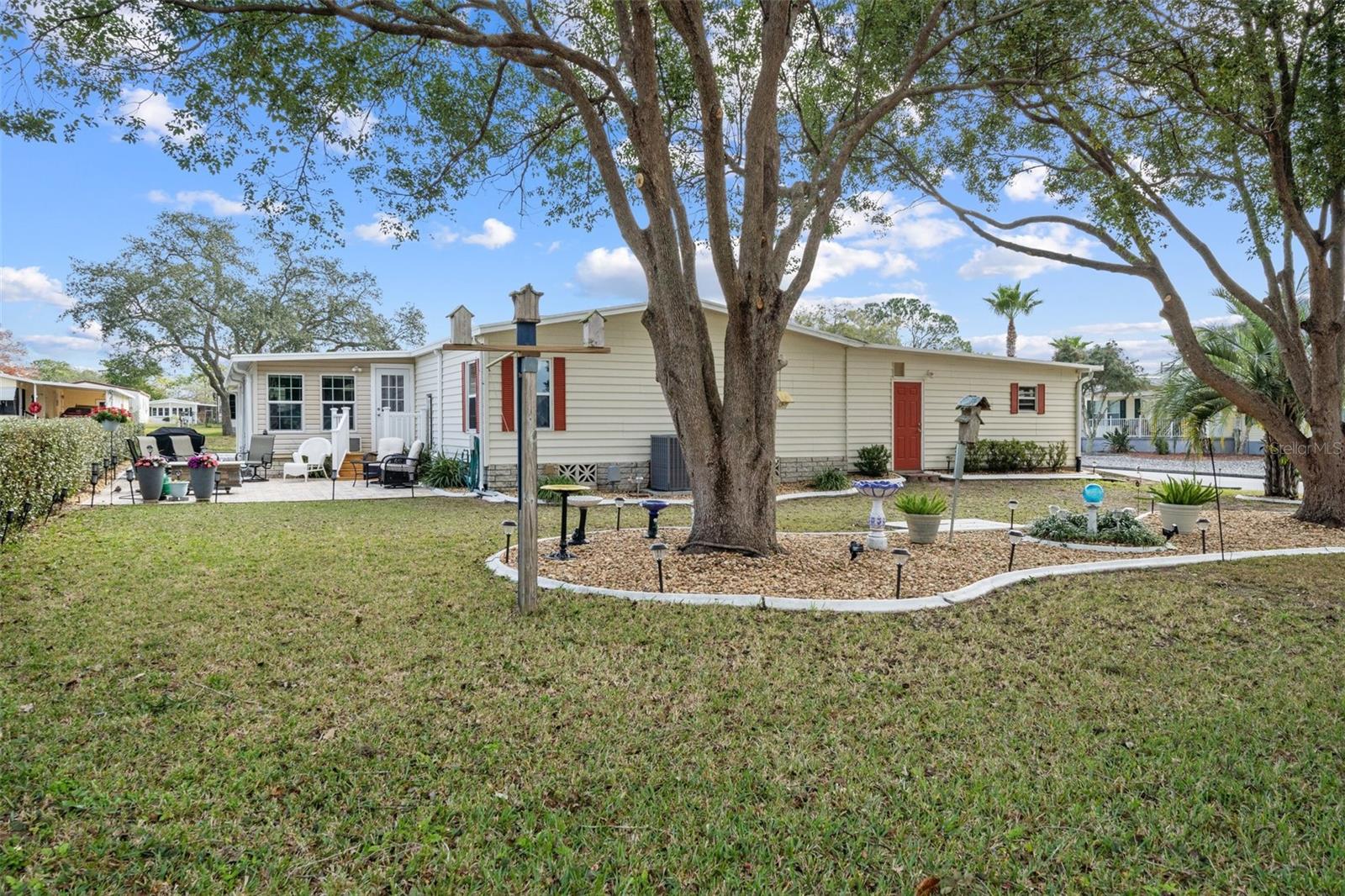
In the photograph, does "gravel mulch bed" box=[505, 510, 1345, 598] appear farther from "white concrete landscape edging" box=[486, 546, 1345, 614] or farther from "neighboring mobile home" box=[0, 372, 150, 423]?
"neighboring mobile home" box=[0, 372, 150, 423]

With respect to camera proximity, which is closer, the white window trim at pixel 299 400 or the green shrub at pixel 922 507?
the green shrub at pixel 922 507

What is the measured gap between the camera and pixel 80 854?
2285mm

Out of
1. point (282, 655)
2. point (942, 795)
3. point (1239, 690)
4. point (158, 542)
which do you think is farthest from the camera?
point (158, 542)

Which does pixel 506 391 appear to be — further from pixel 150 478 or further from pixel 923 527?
pixel 923 527

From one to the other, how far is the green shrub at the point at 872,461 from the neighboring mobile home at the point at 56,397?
20209 millimetres

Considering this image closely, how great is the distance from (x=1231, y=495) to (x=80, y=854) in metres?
15.8

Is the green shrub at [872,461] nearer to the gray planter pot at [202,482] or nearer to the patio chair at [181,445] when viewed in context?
the gray planter pot at [202,482]

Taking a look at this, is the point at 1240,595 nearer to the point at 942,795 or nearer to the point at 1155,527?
the point at 1155,527

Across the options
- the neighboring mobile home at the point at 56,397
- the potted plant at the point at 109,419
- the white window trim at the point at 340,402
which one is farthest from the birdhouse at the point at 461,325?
the neighboring mobile home at the point at 56,397

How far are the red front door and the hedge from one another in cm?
1455

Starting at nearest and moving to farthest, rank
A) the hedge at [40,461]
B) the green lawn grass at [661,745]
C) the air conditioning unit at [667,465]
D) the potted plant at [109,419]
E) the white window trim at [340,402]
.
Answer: the green lawn grass at [661,745] < the hedge at [40,461] < the air conditioning unit at [667,465] < the potted plant at [109,419] < the white window trim at [340,402]

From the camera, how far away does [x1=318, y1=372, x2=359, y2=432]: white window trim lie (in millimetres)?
17625

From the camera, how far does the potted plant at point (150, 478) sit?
11.2 metres

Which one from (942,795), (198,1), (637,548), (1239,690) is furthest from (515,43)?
(1239,690)
